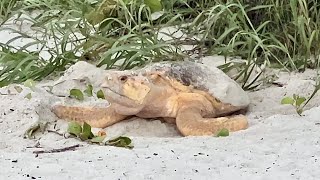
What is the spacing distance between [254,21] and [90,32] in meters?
0.80

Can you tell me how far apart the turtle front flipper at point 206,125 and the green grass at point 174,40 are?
0.53 m

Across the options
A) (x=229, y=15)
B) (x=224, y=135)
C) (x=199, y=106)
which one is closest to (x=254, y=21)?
(x=229, y=15)

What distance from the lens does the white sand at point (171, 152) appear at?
1780mm

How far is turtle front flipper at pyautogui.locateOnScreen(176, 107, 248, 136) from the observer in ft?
7.66

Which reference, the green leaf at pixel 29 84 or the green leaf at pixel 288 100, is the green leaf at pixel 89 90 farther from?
the green leaf at pixel 288 100

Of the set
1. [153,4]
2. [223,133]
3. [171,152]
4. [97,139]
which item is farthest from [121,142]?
[153,4]

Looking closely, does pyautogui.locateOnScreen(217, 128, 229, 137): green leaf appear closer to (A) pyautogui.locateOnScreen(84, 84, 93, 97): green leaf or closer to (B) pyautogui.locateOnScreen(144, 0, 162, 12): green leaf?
(A) pyautogui.locateOnScreen(84, 84, 93, 97): green leaf

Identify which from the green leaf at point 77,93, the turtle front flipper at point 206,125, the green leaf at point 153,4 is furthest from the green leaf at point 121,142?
the green leaf at point 153,4

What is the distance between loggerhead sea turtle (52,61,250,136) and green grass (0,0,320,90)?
0.32 metres

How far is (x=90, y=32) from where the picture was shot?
11.5 feet

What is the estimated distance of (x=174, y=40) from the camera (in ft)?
11.1

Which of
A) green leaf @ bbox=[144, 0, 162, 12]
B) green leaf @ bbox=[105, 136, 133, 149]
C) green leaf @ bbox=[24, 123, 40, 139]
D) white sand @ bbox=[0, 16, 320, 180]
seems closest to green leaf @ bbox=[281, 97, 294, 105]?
white sand @ bbox=[0, 16, 320, 180]

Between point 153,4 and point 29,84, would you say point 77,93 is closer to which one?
point 29,84

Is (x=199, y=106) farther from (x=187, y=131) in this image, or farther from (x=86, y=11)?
(x=86, y=11)
